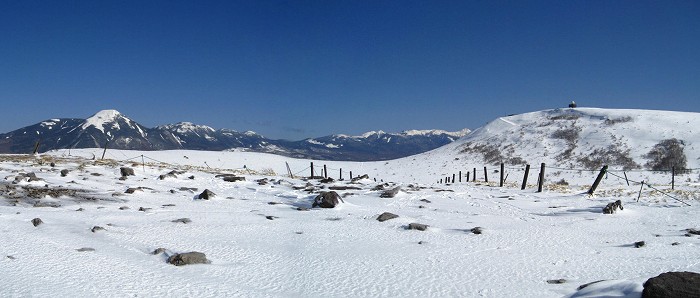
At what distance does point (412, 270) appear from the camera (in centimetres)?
667

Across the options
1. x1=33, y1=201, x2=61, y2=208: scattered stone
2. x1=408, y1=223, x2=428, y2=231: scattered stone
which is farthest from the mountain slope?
x1=33, y1=201, x2=61, y2=208: scattered stone

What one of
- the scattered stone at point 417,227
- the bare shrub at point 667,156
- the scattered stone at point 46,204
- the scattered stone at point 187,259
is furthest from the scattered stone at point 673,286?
the bare shrub at point 667,156

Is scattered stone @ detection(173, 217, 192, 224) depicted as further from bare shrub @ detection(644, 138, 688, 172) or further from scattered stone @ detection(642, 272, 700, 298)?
bare shrub @ detection(644, 138, 688, 172)

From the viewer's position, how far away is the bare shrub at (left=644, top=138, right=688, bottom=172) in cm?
4562

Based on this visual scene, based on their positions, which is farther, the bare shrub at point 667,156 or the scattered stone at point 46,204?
the bare shrub at point 667,156

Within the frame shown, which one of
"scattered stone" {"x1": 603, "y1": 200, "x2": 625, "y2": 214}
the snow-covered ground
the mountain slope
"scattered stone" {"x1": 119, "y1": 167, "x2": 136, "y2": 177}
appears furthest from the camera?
the mountain slope

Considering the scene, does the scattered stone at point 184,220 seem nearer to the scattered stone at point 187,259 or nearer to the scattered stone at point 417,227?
the scattered stone at point 187,259

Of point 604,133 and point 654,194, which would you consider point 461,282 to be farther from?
point 604,133

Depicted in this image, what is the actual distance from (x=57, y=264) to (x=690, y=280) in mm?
8351

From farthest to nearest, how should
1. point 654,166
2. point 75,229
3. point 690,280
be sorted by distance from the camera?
point 654,166 → point 75,229 → point 690,280

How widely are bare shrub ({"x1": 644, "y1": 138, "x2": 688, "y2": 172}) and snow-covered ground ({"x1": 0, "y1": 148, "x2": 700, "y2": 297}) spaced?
3806cm

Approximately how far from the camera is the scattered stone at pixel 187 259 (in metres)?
6.65

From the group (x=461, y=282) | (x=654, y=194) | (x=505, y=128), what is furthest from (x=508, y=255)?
(x=505, y=128)

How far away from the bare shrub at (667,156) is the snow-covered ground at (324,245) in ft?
125
